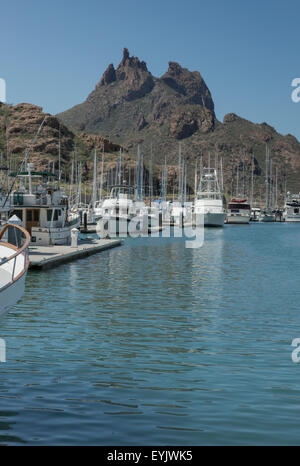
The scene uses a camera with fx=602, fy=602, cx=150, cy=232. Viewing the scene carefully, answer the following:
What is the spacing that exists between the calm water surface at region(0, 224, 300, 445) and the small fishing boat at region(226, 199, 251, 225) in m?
81.6

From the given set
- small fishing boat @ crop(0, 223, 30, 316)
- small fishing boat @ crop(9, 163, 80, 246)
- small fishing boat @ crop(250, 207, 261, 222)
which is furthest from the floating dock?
small fishing boat @ crop(250, 207, 261, 222)

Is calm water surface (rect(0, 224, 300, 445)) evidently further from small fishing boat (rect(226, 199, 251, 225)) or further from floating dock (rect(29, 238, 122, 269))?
small fishing boat (rect(226, 199, 251, 225))

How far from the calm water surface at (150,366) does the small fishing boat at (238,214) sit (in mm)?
81576

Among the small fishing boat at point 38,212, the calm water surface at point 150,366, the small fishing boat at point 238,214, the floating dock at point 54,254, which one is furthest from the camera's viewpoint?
the small fishing boat at point 238,214

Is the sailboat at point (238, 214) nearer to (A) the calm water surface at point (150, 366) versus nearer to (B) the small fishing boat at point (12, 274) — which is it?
(A) the calm water surface at point (150, 366)

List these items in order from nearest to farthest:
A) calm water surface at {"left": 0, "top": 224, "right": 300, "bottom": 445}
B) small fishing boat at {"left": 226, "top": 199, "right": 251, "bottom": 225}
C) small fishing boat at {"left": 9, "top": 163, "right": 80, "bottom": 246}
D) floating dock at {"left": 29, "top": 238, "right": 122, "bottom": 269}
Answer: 1. calm water surface at {"left": 0, "top": 224, "right": 300, "bottom": 445}
2. floating dock at {"left": 29, "top": 238, "right": 122, "bottom": 269}
3. small fishing boat at {"left": 9, "top": 163, "right": 80, "bottom": 246}
4. small fishing boat at {"left": 226, "top": 199, "right": 251, "bottom": 225}

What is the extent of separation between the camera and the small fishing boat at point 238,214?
10444 cm

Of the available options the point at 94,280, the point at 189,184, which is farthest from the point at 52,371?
the point at 189,184

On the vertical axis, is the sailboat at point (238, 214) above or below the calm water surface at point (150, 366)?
above

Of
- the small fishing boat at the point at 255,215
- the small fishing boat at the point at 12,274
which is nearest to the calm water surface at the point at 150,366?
the small fishing boat at the point at 12,274

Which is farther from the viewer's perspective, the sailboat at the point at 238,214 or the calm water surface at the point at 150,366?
the sailboat at the point at 238,214

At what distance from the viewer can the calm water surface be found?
325 inches
